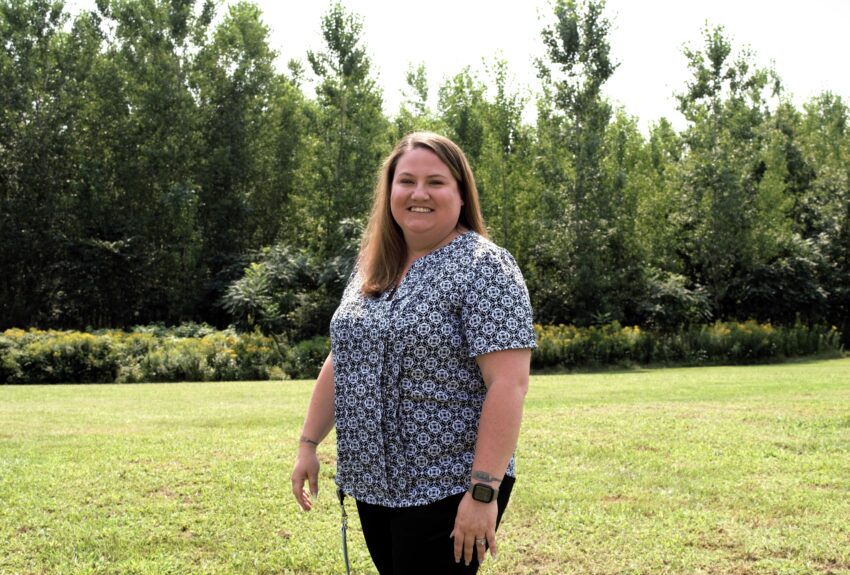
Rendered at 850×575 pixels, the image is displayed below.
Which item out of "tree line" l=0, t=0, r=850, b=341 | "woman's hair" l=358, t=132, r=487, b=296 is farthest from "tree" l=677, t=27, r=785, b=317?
"woman's hair" l=358, t=132, r=487, b=296

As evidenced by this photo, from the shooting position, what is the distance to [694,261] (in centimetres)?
2436

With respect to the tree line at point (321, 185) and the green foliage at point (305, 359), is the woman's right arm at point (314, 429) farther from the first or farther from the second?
the tree line at point (321, 185)

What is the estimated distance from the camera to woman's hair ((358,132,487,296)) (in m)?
2.49

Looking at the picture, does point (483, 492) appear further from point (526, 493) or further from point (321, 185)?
point (321, 185)

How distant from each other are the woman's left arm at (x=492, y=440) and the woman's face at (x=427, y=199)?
0.48 m

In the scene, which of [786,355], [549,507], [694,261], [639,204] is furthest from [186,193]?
[549,507]

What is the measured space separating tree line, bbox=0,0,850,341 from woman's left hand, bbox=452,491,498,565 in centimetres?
1840

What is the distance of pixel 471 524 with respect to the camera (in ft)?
7.09

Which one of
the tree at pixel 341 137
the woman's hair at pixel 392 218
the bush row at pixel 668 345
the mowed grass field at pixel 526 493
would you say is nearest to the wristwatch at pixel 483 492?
the woman's hair at pixel 392 218

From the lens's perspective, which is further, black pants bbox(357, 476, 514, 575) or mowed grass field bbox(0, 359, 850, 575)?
mowed grass field bbox(0, 359, 850, 575)

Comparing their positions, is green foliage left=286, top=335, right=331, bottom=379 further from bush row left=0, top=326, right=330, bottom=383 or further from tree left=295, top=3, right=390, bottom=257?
tree left=295, top=3, right=390, bottom=257

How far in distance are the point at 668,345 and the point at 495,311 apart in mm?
18870

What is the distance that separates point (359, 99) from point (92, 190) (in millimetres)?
8602

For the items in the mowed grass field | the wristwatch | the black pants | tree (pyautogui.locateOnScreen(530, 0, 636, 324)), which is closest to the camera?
the wristwatch
